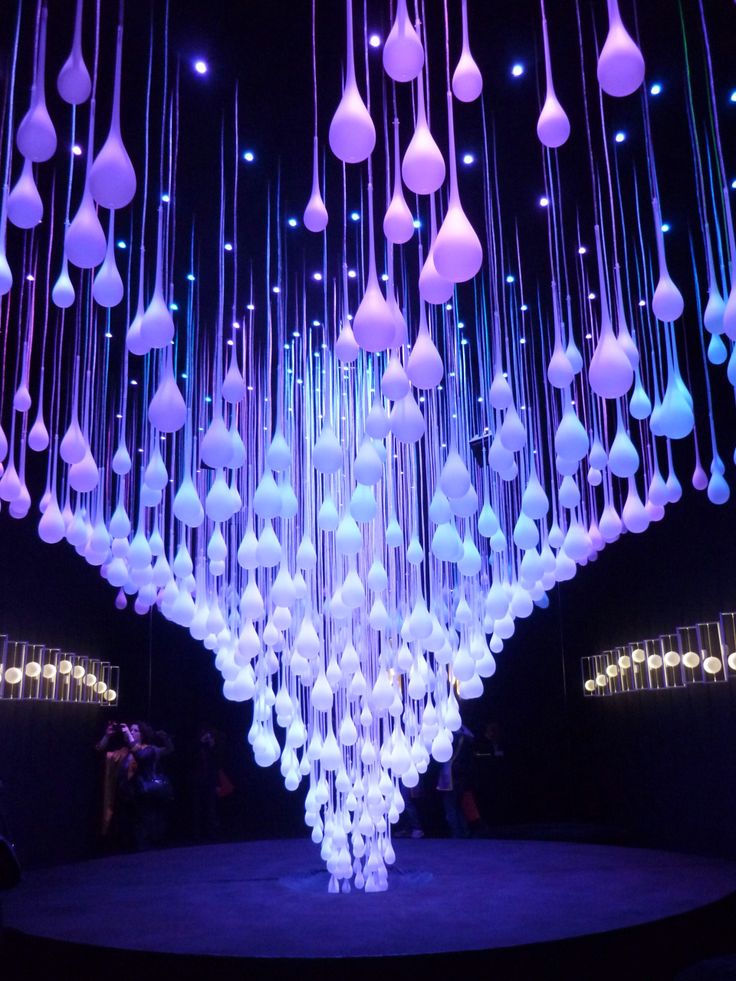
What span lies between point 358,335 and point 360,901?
4341 millimetres

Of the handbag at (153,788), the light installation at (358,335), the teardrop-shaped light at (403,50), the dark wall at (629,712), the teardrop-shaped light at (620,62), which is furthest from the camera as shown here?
the handbag at (153,788)

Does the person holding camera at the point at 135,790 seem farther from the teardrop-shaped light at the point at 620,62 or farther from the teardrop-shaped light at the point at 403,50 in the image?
the teardrop-shaped light at the point at 620,62

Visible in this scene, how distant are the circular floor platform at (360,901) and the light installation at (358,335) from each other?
2.17 ft

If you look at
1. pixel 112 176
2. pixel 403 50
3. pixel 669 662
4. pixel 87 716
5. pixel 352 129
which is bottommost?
pixel 87 716

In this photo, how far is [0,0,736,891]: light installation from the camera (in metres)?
3.21

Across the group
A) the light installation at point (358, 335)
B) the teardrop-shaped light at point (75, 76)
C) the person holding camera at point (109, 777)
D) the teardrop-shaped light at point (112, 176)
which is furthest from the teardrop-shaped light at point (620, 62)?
the person holding camera at point (109, 777)

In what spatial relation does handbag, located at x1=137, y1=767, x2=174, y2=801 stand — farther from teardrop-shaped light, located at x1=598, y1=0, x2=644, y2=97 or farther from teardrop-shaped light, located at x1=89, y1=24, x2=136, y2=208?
teardrop-shaped light, located at x1=598, y1=0, x2=644, y2=97

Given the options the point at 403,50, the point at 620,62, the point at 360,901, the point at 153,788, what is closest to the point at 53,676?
the point at 153,788

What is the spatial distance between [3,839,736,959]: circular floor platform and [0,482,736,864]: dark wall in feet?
6.13

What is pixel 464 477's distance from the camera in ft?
12.1

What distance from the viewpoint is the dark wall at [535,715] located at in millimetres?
9234

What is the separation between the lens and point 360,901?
584cm

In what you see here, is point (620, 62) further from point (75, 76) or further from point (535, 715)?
point (535, 715)

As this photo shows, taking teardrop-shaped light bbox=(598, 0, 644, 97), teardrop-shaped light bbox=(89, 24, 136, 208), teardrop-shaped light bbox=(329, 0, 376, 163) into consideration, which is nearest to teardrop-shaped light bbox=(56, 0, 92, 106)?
teardrop-shaped light bbox=(89, 24, 136, 208)
